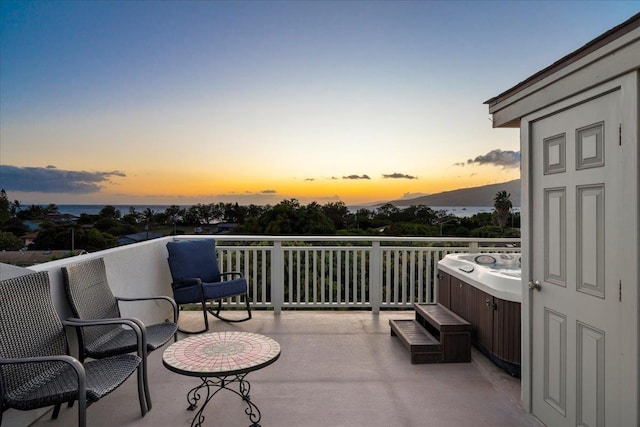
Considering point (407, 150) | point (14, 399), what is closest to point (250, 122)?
point (407, 150)

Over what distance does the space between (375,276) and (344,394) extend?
7.53ft

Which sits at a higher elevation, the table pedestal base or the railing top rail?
the railing top rail

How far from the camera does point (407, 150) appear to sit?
7.52 m

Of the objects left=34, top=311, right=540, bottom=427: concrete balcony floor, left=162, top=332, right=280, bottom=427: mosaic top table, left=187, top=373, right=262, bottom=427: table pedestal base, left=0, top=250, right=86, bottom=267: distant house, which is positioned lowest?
left=34, top=311, right=540, bottom=427: concrete balcony floor

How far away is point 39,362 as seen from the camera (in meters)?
1.89

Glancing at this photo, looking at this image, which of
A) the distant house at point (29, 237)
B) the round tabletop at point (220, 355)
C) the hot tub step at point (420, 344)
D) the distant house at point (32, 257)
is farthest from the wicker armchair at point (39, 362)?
the distant house at point (29, 237)

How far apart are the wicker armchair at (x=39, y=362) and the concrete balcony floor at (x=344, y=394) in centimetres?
45

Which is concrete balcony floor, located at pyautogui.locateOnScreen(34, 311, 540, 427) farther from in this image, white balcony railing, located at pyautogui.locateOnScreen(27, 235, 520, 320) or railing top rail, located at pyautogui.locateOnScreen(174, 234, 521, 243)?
railing top rail, located at pyautogui.locateOnScreen(174, 234, 521, 243)

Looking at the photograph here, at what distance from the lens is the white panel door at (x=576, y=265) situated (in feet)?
5.96

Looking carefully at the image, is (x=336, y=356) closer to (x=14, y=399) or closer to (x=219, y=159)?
(x=14, y=399)

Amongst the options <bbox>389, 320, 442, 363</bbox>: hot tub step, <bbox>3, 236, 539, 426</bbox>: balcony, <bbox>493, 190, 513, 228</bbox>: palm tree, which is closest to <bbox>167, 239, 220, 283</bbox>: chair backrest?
<bbox>3, 236, 539, 426</bbox>: balcony

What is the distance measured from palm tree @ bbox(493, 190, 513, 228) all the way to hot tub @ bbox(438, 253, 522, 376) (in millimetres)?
2983

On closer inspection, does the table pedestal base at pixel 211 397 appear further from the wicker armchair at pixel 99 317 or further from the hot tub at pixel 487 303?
the hot tub at pixel 487 303

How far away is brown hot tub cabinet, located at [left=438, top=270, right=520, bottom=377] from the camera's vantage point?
3.16m
